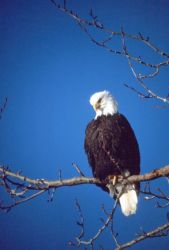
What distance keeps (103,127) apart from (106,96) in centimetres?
71

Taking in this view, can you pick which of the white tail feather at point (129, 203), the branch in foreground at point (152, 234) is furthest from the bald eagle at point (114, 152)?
the branch in foreground at point (152, 234)

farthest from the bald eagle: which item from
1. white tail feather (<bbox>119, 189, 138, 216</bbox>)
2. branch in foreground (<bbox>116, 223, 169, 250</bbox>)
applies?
branch in foreground (<bbox>116, 223, 169, 250</bbox>)

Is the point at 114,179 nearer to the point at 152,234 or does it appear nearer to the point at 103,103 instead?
the point at 103,103

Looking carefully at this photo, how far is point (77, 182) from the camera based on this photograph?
3084 mm

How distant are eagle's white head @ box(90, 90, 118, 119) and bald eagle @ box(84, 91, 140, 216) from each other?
10cm

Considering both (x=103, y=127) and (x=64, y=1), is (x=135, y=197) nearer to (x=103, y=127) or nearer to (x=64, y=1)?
(x=103, y=127)

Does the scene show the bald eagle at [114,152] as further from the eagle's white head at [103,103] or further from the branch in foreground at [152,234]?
the branch in foreground at [152,234]

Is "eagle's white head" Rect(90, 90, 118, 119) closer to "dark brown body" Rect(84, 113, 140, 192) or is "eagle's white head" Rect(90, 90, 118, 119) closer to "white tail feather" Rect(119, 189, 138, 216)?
"dark brown body" Rect(84, 113, 140, 192)

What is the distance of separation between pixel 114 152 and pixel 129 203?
564 millimetres

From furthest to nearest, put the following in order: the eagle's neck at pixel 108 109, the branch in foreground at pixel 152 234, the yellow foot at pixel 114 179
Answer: the eagle's neck at pixel 108 109
the yellow foot at pixel 114 179
the branch in foreground at pixel 152 234

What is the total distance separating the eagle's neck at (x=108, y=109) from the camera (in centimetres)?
437

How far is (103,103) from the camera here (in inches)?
178

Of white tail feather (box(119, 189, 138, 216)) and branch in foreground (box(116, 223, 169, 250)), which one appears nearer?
branch in foreground (box(116, 223, 169, 250))

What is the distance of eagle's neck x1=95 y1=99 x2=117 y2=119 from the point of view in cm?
437
